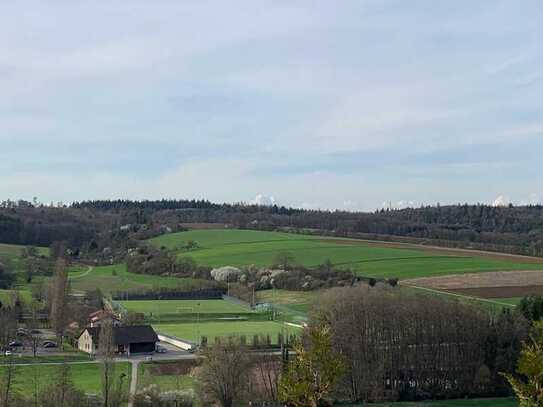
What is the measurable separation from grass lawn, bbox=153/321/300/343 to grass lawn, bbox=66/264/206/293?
27526 millimetres

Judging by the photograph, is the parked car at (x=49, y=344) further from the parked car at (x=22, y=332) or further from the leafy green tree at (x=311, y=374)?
the leafy green tree at (x=311, y=374)

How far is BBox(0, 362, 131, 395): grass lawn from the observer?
50.2 metres

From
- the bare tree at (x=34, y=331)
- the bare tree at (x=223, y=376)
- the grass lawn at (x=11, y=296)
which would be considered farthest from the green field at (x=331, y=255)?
the bare tree at (x=223, y=376)

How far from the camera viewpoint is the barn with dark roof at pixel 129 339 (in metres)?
68.4

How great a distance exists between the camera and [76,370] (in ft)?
191

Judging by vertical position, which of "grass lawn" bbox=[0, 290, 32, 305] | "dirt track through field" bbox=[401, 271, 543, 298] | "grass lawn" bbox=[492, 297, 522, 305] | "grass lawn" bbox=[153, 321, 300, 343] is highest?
"dirt track through field" bbox=[401, 271, 543, 298]

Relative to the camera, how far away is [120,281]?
116312 mm

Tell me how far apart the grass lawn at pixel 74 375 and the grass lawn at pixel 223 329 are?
41.4 ft

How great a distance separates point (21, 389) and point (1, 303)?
4039 cm

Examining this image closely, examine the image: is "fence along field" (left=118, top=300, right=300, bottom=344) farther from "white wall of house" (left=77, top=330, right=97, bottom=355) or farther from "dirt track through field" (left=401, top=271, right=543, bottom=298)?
"dirt track through field" (left=401, top=271, right=543, bottom=298)

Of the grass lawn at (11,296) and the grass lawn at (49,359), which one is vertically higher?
the grass lawn at (11,296)

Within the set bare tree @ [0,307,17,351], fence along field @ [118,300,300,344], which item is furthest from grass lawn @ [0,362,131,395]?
fence along field @ [118,300,300,344]

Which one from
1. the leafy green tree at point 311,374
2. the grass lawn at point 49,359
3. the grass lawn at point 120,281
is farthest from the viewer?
the grass lawn at point 120,281

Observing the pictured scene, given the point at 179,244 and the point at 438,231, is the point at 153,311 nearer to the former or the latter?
the point at 179,244
